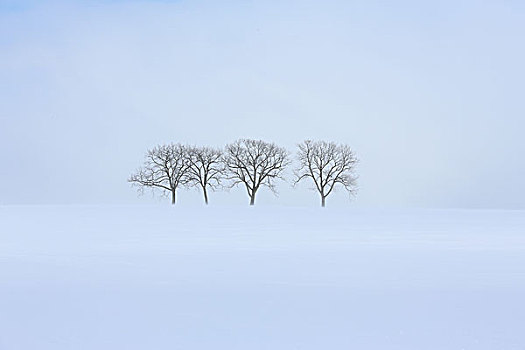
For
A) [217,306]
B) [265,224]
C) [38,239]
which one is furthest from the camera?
[265,224]

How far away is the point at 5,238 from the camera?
18922mm

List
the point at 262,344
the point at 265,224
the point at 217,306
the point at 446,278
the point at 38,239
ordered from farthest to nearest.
Answer: the point at 265,224 < the point at 38,239 < the point at 446,278 < the point at 217,306 < the point at 262,344

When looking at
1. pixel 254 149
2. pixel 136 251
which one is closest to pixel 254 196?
pixel 254 149

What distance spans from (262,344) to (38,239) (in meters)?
14.1

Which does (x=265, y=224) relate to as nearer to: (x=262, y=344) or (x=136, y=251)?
(x=136, y=251)

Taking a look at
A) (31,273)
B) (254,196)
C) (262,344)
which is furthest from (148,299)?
(254,196)

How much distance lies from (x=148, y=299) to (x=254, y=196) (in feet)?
128

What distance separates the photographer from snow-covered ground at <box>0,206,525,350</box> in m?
6.06

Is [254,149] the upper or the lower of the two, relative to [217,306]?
upper

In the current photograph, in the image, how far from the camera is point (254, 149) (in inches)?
1861

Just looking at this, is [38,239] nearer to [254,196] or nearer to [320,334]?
[320,334]

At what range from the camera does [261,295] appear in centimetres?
815

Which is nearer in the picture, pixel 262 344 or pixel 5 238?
pixel 262 344

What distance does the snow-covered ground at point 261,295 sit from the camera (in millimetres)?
6059
